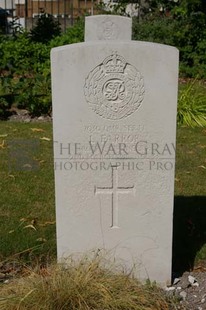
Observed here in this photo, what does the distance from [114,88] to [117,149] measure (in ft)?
1.33

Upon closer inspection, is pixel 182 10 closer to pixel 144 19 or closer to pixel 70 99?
pixel 144 19

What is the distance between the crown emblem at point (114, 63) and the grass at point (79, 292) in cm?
128

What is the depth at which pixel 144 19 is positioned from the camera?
510 inches

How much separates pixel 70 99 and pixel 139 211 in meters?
0.90

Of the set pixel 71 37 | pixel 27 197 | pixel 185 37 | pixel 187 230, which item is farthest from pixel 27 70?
pixel 187 230

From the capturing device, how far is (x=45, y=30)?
43.9ft

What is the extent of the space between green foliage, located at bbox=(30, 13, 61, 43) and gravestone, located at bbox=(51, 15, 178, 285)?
9.38 m

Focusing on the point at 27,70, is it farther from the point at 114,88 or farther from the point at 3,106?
the point at 114,88

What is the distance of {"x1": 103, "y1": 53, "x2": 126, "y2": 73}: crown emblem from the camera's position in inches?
144

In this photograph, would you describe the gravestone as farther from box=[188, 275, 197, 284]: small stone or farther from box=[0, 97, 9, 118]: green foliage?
box=[0, 97, 9, 118]: green foliage

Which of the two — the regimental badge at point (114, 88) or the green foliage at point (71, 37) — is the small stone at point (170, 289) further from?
the green foliage at point (71, 37)

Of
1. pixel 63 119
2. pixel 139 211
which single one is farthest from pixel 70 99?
Answer: pixel 139 211

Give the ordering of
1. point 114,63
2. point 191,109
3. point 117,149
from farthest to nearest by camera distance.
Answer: point 191,109, point 117,149, point 114,63

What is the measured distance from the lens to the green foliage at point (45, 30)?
1303 cm
